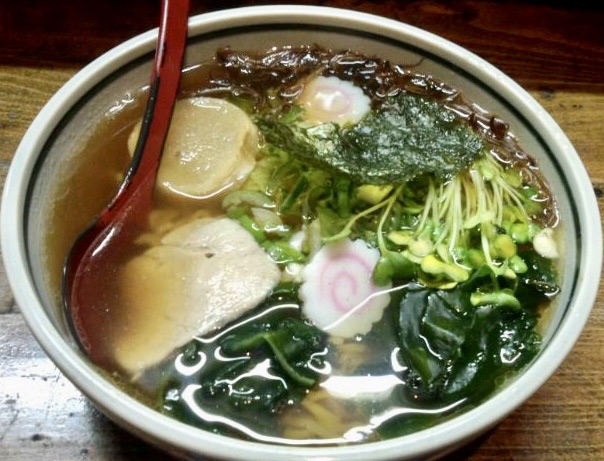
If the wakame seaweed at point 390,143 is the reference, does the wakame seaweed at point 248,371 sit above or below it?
below

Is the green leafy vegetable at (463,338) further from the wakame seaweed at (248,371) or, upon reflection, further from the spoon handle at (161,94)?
the spoon handle at (161,94)

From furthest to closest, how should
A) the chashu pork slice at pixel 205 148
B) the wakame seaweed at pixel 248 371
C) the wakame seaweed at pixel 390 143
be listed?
the chashu pork slice at pixel 205 148, the wakame seaweed at pixel 390 143, the wakame seaweed at pixel 248 371

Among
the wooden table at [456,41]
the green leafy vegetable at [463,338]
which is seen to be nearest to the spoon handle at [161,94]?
the wooden table at [456,41]

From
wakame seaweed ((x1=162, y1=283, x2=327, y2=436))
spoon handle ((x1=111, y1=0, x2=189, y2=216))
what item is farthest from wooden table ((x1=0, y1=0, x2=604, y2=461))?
spoon handle ((x1=111, y1=0, x2=189, y2=216))

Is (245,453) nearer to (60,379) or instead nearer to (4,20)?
(60,379)

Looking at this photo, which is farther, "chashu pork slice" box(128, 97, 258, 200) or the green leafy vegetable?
"chashu pork slice" box(128, 97, 258, 200)

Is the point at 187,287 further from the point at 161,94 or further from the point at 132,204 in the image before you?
the point at 161,94

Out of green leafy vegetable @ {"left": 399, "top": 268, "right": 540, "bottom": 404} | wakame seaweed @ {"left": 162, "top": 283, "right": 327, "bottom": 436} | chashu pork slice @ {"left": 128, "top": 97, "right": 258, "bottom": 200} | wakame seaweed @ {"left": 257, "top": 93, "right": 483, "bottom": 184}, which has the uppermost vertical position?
wakame seaweed @ {"left": 257, "top": 93, "right": 483, "bottom": 184}

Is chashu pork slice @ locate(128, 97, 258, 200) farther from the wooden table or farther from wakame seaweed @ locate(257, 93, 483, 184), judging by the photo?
the wooden table

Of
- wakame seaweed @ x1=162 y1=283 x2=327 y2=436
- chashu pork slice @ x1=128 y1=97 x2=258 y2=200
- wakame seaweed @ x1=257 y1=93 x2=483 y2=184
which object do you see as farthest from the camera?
chashu pork slice @ x1=128 y1=97 x2=258 y2=200

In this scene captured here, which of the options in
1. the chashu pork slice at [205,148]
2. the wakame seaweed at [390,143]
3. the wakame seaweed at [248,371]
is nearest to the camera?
the wakame seaweed at [248,371]
